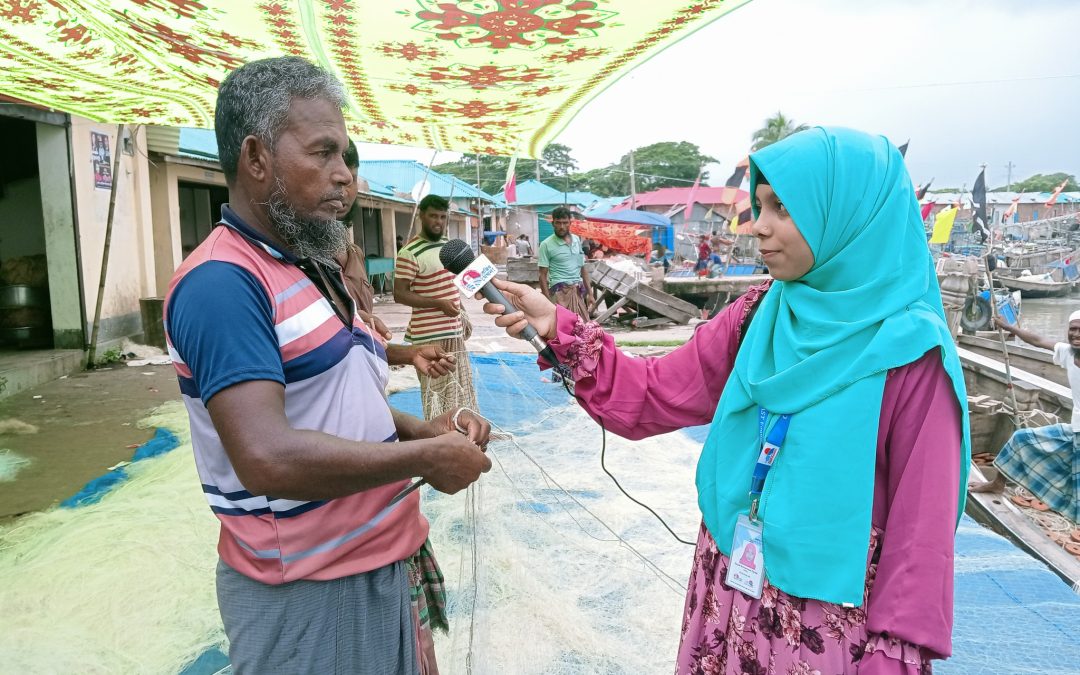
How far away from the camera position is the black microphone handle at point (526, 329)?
1808 millimetres

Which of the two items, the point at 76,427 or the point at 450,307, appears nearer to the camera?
the point at 450,307

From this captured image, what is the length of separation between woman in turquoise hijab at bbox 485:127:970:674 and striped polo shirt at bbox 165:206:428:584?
0.75 metres

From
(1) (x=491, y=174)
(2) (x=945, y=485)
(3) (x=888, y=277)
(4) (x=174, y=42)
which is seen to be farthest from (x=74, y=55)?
(1) (x=491, y=174)

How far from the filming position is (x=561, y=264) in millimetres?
7961

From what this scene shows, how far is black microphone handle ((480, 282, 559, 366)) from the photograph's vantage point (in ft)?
5.93

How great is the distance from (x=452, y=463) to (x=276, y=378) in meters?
0.33

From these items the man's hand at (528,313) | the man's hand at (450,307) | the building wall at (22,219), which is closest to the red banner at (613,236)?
the building wall at (22,219)

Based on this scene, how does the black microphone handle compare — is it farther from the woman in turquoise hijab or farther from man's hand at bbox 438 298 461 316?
man's hand at bbox 438 298 461 316

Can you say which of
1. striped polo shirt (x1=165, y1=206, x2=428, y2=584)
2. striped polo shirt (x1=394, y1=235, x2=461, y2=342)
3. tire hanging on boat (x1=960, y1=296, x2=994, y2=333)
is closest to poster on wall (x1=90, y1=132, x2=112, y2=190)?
striped polo shirt (x1=394, y1=235, x2=461, y2=342)

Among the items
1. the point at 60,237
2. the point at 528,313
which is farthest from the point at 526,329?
the point at 60,237

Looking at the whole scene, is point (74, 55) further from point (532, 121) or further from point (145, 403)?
point (145, 403)

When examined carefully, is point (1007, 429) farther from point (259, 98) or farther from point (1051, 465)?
point (259, 98)

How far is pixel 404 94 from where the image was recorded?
4387mm

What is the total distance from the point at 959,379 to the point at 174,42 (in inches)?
147
